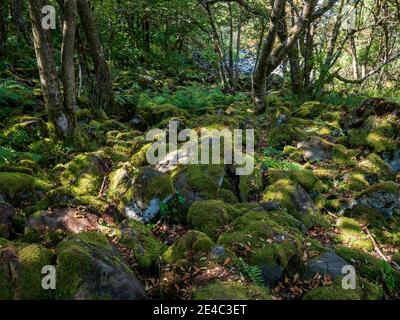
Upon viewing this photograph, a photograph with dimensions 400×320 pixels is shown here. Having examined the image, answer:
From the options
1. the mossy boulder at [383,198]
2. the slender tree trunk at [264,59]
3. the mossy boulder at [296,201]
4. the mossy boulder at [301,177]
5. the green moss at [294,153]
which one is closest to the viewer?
the mossy boulder at [296,201]

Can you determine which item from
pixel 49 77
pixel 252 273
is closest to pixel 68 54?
pixel 49 77

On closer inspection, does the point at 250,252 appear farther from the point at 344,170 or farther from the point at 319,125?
the point at 319,125

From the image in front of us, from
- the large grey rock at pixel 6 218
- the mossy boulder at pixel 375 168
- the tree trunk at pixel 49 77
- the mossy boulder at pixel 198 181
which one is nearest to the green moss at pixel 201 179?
the mossy boulder at pixel 198 181

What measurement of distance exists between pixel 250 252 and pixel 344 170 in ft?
15.6

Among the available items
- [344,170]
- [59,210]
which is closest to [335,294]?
[59,210]

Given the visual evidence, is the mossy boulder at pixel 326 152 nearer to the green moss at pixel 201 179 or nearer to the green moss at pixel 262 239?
the green moss at pixel 201 179

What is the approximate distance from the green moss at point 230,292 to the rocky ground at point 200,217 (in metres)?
0.02

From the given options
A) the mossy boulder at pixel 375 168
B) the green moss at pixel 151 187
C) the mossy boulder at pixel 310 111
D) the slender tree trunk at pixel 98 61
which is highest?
the slender tree trunk at pixel 98 61

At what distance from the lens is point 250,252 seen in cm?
476

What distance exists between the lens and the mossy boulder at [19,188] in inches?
229

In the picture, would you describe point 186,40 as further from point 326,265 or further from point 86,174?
point 326,265

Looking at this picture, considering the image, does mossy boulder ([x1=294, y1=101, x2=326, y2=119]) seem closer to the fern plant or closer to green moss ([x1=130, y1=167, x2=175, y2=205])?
green moss ([x1=130, y1=167, x2=175, y2=205])

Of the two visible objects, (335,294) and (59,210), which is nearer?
(335,294)

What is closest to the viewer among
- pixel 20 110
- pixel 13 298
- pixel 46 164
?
pixel 13 298
